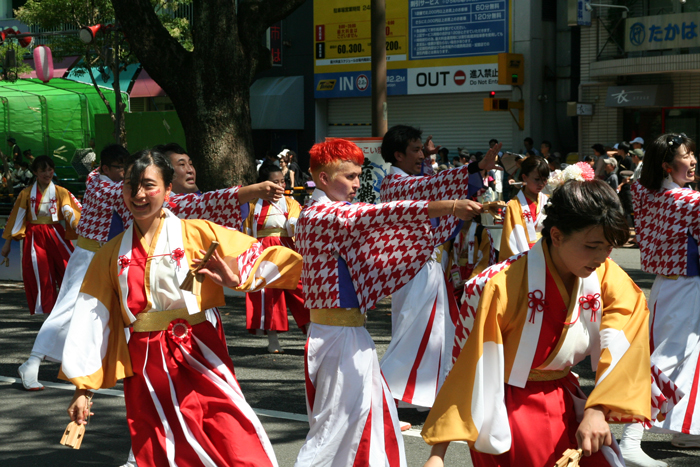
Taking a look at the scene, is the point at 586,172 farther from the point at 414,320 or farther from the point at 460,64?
the point at 460,64

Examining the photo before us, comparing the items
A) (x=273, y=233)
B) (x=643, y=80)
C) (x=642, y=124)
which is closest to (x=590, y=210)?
(x=273, y=233)

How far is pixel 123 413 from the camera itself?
5.71 m

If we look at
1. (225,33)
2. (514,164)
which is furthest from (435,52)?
(514,164)

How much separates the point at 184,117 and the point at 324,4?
15.4 m

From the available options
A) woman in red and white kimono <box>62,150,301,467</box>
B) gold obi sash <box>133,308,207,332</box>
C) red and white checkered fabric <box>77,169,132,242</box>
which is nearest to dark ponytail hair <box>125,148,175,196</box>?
woman in red and white kimono <box>62,150,301,467</box>

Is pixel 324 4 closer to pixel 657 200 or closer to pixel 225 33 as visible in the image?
pixel 225 33

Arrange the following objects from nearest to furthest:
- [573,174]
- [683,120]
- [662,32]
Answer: [573,174], [662,32], [683,120]

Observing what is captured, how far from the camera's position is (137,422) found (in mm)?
3582

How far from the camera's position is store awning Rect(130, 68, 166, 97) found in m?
27.8

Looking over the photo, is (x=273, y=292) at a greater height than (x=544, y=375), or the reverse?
(x=544, y=375)

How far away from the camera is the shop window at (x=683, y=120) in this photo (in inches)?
747

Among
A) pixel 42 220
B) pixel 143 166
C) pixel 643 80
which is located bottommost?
pixel 42 220

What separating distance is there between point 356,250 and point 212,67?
6.66m

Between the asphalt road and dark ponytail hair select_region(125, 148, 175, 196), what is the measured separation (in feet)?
5.94
